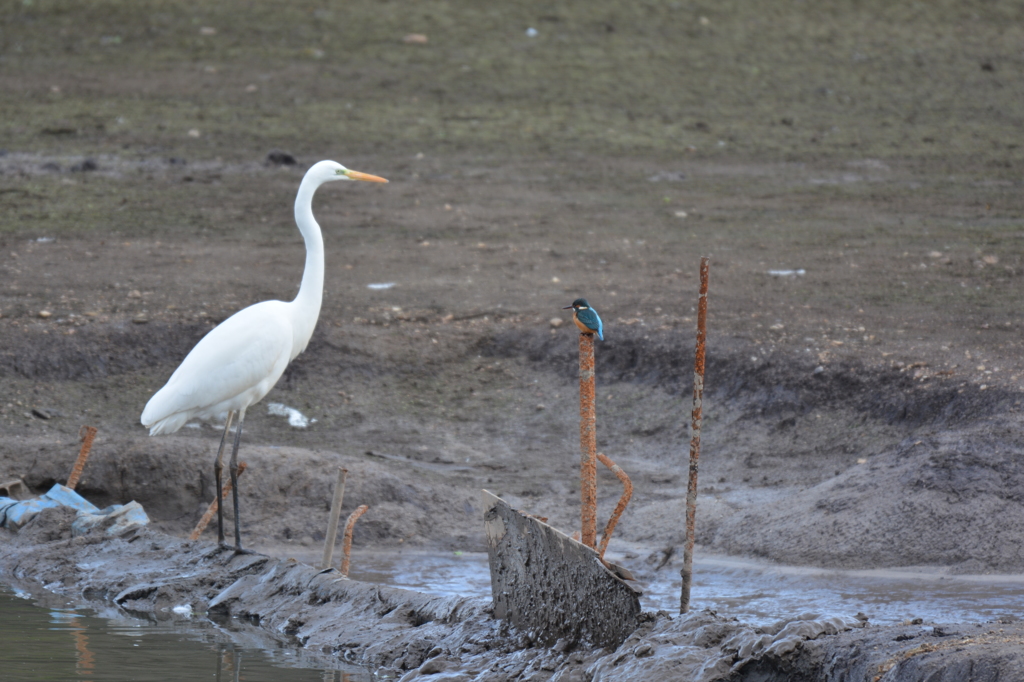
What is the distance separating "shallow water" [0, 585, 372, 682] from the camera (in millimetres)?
5598

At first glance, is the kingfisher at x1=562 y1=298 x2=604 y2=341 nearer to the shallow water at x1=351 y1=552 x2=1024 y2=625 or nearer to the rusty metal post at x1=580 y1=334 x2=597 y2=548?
the rusty metal post at x1=580 y1=334 x2=597 y2=548

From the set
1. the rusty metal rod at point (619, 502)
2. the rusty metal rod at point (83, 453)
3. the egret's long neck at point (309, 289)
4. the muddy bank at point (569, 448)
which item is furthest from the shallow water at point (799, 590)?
the rusty metal rod at point (83, 453)

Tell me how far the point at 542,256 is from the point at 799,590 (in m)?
6.45

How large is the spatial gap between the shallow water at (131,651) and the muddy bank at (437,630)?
0.12 metres

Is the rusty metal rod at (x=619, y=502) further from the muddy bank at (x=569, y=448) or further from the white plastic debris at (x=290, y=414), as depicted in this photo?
the white plastic debris at (x=290, y=414)

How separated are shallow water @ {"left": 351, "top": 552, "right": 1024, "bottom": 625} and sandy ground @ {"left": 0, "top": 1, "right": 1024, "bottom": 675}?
18cm

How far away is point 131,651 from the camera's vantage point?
5.93 metres

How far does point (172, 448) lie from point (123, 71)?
1303cm

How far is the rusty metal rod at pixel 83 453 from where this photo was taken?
7.04m

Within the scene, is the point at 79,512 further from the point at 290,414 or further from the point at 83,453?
the point at 290,414

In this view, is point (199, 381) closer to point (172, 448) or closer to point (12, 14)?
point (172, 448)

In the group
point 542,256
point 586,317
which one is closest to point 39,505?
point 586,317

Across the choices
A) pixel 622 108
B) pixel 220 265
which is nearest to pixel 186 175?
pixel 220 265

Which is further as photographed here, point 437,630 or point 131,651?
point 131,651
